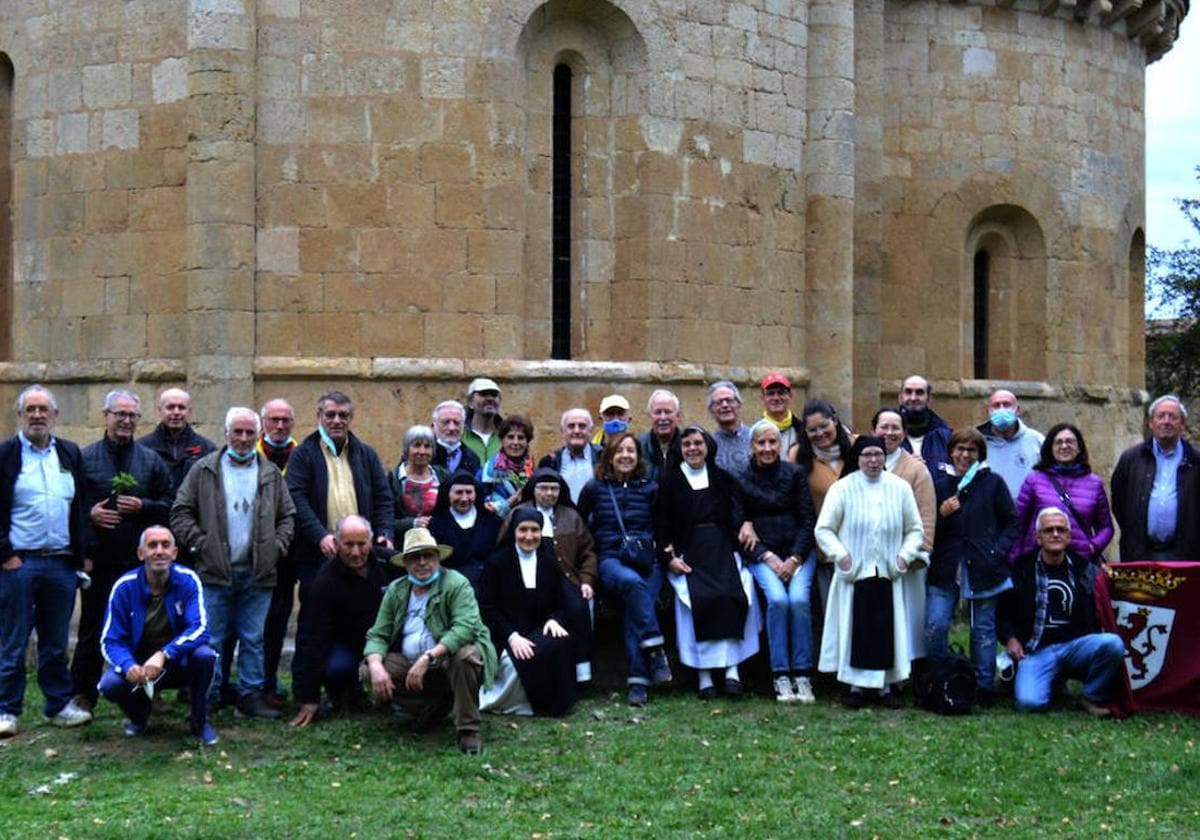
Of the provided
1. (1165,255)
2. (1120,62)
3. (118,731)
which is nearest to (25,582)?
(118,731)

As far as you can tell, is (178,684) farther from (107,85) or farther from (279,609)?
(107,85)

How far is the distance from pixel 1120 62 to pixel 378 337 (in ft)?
33.9

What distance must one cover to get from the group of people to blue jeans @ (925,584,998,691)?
0.05 ft

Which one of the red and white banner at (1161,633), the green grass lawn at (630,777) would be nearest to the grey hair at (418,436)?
the green grass lawn at (630,777)

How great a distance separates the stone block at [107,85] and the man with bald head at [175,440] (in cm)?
444

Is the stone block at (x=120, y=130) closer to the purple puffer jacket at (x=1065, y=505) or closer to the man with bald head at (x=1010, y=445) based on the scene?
the man with bald head at (x=1010, y=445)

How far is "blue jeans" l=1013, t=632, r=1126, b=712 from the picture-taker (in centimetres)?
1085

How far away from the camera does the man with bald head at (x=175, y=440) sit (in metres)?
11.0

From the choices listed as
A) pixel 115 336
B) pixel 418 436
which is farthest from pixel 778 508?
pixel 115 336

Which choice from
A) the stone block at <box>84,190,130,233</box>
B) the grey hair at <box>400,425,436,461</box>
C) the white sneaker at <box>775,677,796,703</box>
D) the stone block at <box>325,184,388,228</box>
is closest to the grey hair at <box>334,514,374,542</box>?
Result: the grey hair at <box>400,425,436,461</box>

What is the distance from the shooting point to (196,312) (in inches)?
550

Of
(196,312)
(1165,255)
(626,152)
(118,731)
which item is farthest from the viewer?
(1165,255)

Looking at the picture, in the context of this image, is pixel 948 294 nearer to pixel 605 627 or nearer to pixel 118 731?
pixel 605 627

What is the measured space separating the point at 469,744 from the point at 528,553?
63.0 inches
